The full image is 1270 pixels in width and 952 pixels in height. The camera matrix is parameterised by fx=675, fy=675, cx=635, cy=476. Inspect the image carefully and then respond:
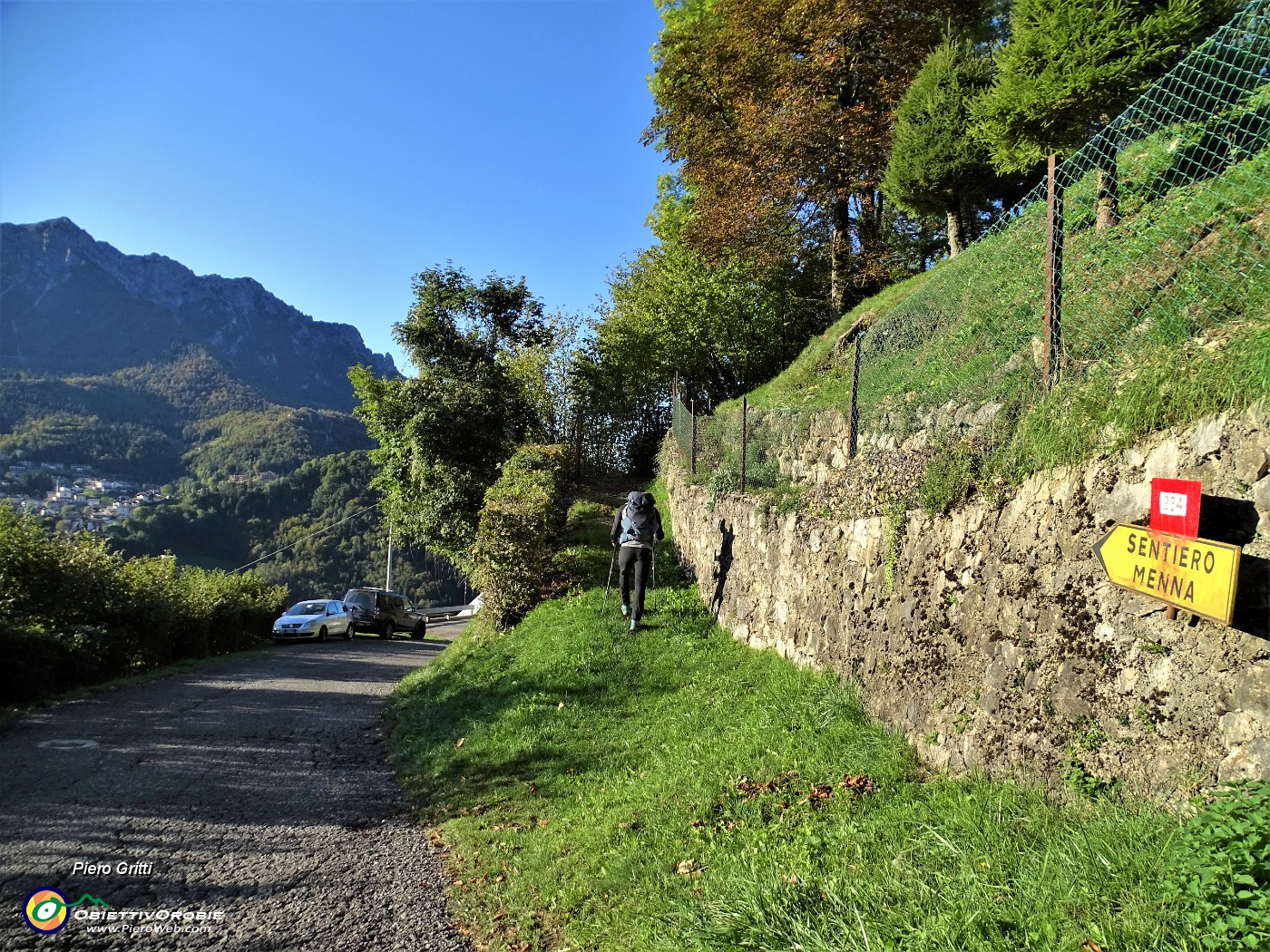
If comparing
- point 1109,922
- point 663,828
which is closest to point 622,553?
point 663,828

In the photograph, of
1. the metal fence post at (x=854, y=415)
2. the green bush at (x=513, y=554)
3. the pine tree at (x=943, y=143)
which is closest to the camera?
the metal fence post at (x=854, y=415)

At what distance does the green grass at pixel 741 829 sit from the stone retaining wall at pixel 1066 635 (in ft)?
0.75

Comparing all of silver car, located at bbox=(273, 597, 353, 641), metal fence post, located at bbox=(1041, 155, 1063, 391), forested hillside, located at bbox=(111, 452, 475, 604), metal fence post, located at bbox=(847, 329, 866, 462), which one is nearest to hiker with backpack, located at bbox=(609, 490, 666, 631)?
metal fence post, located at bbox=(847, 329, 866, 462)

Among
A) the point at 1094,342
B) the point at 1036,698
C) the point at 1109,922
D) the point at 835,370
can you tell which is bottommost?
the point at 1109,922

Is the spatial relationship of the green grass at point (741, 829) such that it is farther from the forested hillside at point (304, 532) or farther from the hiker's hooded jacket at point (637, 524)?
the forested hillside at point (304, 532)

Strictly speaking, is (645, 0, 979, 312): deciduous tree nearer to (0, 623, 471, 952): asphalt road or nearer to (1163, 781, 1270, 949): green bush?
(0, 623, 471, 952): asphalt road

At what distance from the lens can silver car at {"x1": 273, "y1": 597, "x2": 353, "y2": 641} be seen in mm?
20234

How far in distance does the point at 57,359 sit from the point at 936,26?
145m

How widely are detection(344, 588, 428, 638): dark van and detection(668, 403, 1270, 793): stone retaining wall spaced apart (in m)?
21.8

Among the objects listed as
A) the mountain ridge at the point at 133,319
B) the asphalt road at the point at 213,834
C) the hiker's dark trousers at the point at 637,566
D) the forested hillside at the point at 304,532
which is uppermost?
the mountain ridge at the point at 133,319

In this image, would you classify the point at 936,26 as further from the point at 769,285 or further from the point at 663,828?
the point at 663,828

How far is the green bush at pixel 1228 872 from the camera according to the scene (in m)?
1.99

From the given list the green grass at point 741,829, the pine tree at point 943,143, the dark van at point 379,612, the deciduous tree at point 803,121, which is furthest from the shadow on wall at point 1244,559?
the dark van at point 379,612

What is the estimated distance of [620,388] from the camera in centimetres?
2400
